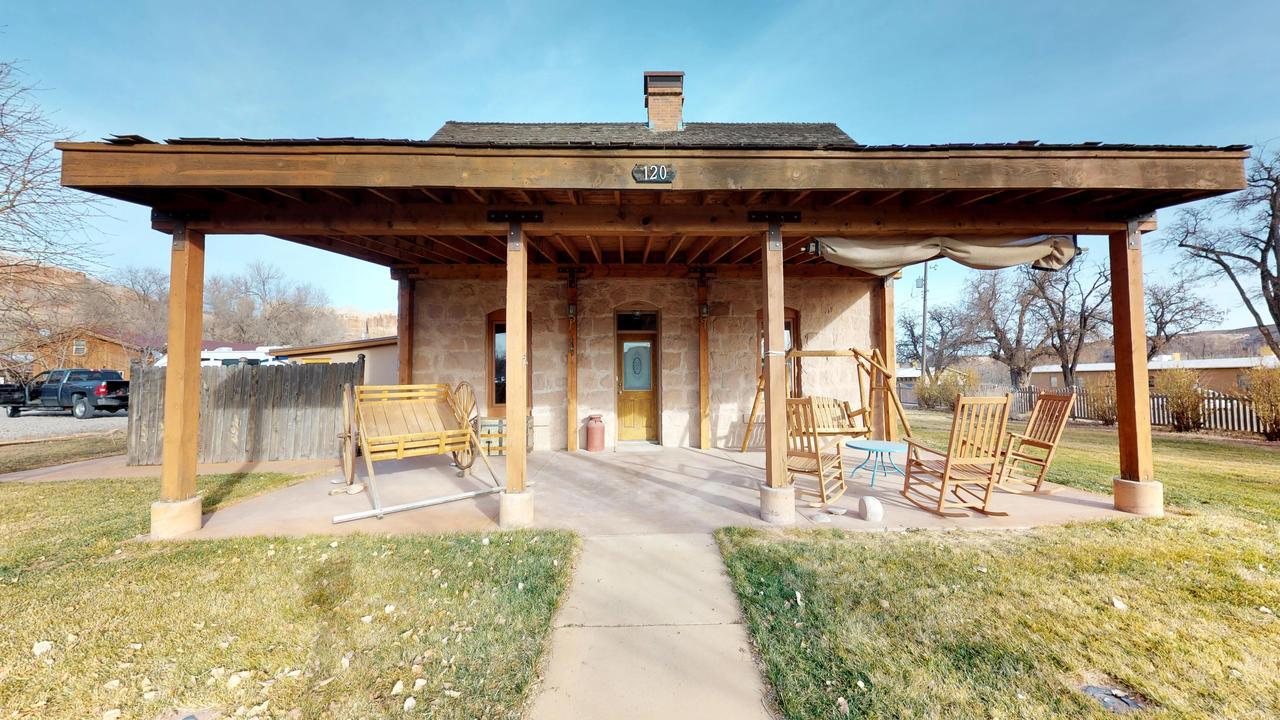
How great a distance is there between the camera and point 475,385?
7.30 meters

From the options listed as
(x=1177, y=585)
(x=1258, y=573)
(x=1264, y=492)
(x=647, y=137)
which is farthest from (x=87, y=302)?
(x=1264, y=492)

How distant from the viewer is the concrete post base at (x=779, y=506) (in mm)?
3770

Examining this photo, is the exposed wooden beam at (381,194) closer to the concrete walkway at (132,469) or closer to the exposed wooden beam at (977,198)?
the concrete walkway at (132,469)

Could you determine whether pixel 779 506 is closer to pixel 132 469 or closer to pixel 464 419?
pixel 464 419

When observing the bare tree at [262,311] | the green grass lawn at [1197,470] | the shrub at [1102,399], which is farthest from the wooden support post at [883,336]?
the bare tree at [262,311]

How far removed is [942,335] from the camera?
2789 cm

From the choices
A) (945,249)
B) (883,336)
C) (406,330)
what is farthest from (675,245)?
(406,330)

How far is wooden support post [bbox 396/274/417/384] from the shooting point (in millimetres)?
7160

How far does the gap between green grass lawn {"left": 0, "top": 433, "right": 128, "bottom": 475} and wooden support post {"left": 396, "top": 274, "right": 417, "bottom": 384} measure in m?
5.07

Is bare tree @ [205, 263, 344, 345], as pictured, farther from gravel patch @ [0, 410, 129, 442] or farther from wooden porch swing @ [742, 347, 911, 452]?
wooden porch swing @ [742, 347, 911, 452]

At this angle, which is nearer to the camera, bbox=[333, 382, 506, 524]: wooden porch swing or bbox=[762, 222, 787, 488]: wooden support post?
bbox=[762, 222, 787, 488]: wooden support post

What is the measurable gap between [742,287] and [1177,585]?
5703mm

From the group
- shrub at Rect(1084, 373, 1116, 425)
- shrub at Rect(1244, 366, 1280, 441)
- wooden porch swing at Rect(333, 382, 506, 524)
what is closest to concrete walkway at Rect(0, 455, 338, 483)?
wooden porch swing at Rect(333, 382, 506, 524)

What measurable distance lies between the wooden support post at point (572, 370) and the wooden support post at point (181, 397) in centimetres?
433
